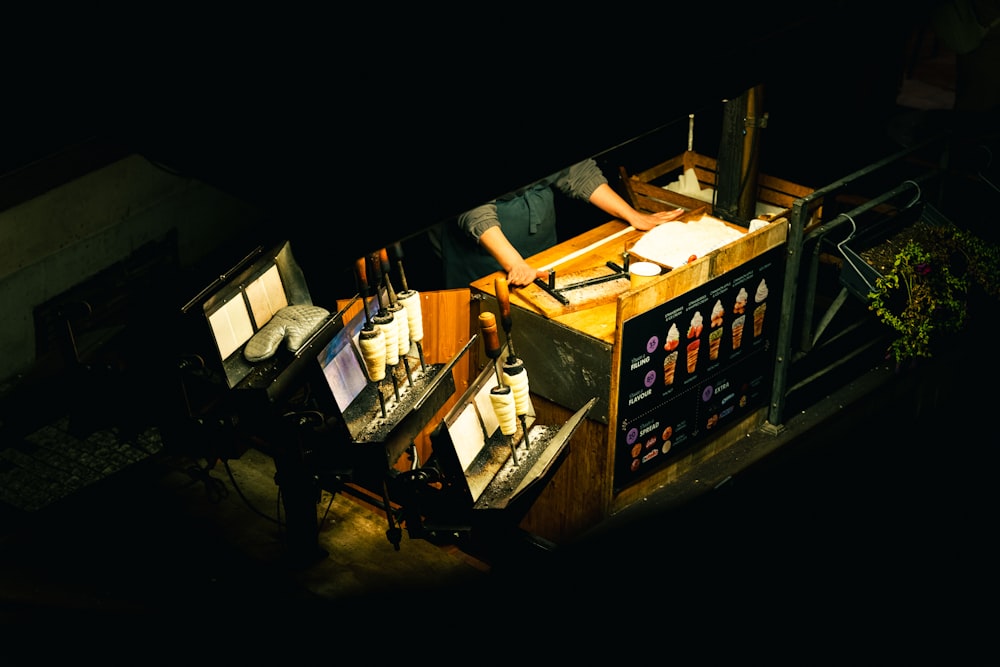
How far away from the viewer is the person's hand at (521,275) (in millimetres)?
6090

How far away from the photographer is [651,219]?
682 centimetres

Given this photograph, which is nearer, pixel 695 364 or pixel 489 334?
pixel 489 334

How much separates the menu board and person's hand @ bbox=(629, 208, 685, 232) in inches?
32.4

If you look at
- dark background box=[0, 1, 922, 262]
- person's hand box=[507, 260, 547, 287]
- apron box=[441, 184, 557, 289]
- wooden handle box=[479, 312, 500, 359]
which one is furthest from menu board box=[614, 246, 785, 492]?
dark background box=[0, 1, 922, 262]

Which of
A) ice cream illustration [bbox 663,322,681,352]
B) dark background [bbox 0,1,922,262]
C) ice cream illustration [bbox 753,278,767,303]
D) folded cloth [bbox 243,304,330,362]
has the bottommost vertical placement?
ice cream illustration [bbox 663,322,681,352]

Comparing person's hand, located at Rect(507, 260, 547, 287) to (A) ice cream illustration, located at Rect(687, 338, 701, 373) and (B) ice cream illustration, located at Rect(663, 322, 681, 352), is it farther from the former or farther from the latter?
(A) ice cream illustration, located at Rect(687, 338, 701, 373)

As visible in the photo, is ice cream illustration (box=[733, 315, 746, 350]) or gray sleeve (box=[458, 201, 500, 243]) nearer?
ice cream illustration (box=[733, 315, 746, 350])

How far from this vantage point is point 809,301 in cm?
643

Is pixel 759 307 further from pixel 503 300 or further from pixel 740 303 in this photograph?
pixel 503 300

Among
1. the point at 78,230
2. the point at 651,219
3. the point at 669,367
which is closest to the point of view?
the point at 669,367

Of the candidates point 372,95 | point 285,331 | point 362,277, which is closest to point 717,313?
point 362,277

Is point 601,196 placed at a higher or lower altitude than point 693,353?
higher

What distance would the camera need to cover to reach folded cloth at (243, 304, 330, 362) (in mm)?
4844

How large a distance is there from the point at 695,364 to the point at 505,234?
5.26 feet
